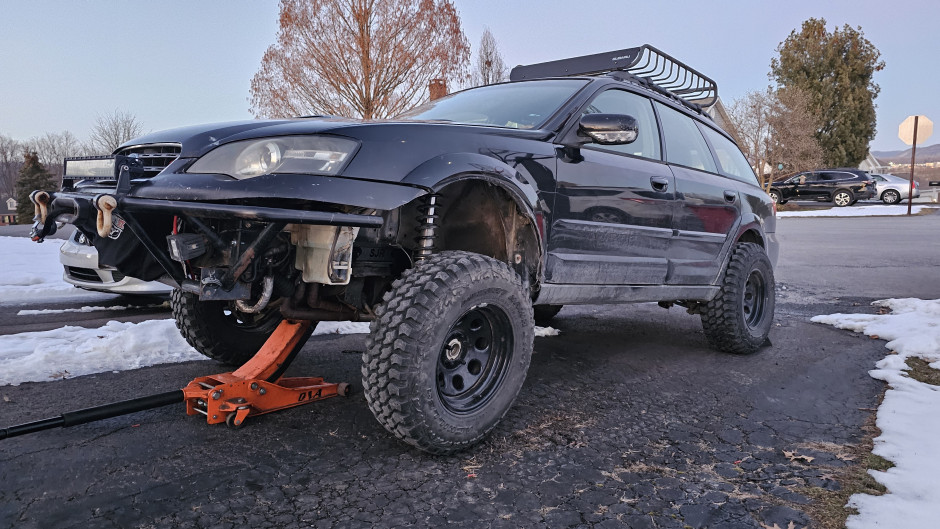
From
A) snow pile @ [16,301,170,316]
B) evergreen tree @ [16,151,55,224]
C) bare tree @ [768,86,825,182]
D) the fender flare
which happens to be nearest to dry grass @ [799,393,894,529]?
the fender flare

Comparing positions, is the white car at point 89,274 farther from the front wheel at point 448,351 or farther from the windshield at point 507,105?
the front wheel at point 448,351

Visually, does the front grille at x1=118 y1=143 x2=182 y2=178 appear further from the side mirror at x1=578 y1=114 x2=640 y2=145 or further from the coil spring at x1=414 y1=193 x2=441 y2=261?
the side mirror at x1=578 y1=114 x2=640 y2=145

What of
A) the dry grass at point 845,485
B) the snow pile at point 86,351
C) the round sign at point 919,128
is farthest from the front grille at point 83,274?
the round sign at point 919,128

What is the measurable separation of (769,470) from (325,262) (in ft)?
6.65

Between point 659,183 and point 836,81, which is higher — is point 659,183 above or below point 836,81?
below

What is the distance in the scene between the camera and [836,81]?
144ft

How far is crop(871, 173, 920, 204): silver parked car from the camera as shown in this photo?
31594mm

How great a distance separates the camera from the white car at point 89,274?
618 centimetres

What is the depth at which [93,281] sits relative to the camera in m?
6.33

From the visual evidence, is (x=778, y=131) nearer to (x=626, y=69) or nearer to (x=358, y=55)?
(x=358, y=55)

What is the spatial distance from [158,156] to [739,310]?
157 inches

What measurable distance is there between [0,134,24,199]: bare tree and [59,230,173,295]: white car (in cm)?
7010

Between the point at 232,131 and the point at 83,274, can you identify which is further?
the point at 83,274

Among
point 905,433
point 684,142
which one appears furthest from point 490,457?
point 684,142
